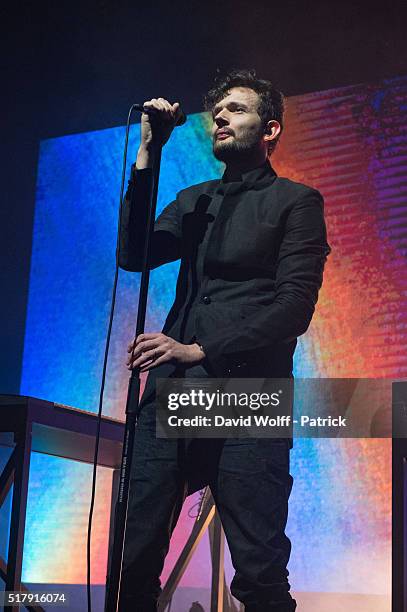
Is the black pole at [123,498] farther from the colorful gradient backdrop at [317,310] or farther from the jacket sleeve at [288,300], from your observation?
the colorful gradient backdrop at [317,310]

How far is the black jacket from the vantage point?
153 centimetres

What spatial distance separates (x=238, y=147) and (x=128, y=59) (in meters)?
2.25

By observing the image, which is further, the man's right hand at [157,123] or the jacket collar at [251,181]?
the jacket collar at [251,181]

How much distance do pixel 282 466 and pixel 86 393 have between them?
221cm

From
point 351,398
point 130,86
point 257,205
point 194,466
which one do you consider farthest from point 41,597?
point 130,86

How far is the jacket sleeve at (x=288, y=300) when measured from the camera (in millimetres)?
1521

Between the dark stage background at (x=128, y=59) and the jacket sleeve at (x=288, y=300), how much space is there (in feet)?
6.07

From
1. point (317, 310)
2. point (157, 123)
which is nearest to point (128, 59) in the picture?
point (317, 310)

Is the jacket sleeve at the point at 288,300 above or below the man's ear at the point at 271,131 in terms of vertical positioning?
below

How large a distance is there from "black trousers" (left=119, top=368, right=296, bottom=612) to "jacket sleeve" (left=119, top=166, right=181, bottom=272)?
1.14 ft

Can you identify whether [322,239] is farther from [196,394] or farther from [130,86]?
[130,86]

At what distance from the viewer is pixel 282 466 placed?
1517mm

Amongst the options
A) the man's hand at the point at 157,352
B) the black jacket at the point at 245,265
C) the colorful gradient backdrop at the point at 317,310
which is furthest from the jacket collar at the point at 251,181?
the colorful gradient backdrop at the point at 317,310

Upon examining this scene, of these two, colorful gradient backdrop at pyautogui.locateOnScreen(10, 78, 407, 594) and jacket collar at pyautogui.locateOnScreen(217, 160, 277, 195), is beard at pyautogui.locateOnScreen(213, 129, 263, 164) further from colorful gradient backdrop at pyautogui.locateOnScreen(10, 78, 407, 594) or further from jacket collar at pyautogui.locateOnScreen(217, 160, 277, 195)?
colorful gradient backdrop at pyautogui.locateOnScreen(10, 78, 407, 594)
